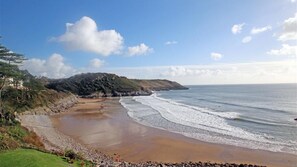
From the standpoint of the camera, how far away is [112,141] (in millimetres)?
25703

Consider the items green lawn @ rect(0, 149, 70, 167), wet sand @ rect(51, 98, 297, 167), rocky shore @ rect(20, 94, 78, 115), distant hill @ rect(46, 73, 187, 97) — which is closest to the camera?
green lawn @ rect(0, 149, 70, 167)

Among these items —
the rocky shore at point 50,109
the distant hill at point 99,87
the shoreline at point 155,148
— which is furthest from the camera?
the distant hill at point 99,87

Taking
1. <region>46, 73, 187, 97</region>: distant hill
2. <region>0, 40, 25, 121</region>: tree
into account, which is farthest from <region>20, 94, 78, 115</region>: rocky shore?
<region>46, 73, 187, 97</region>: distant hill

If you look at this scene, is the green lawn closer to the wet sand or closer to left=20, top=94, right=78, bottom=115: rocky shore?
the wet sand

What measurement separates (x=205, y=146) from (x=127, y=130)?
1034 centimetres

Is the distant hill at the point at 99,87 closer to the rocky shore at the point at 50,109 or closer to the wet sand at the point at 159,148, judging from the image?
the rocky shore at the point at 50,109

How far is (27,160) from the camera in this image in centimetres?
1270

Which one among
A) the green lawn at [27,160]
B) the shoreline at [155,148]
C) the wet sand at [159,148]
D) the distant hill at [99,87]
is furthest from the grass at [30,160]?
the distant hill at [99,87]

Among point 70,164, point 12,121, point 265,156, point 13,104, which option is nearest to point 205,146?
point 265,156

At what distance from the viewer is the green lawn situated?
40.1 feet

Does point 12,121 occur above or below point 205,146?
above

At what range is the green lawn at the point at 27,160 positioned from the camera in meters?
12.2

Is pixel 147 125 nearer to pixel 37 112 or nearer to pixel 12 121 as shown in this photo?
pixel 12 121

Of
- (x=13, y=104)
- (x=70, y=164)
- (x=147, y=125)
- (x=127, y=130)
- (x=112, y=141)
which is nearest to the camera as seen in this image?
(x=70, y=164)
